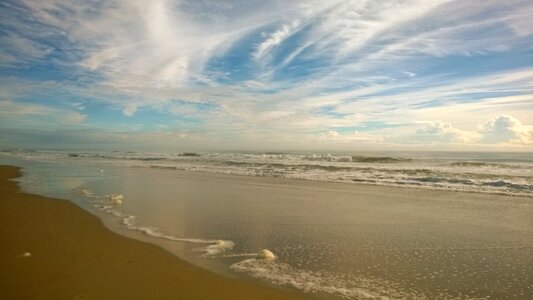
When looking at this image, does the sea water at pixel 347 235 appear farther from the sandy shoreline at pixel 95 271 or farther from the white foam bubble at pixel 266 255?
the sandy shoreline at pixel 95 271

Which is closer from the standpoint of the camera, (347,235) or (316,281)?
(316,281)

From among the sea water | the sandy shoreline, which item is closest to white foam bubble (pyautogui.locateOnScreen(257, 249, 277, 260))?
the sea water

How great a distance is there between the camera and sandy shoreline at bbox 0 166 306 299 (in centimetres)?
504

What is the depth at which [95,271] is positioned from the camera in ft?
19.1

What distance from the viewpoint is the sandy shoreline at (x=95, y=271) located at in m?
5.04

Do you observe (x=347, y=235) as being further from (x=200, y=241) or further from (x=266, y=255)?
(x=200, y=241)

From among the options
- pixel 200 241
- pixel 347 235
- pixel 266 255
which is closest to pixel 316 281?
pixel 266 255

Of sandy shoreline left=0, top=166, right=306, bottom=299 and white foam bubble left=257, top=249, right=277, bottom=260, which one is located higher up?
white foam bubble left=257, top=249, right=277, bottom=260

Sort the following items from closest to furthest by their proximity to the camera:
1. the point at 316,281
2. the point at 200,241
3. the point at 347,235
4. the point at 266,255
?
the point at 316,281, the point at 266,255, the point at 200,241, the point at 347,235

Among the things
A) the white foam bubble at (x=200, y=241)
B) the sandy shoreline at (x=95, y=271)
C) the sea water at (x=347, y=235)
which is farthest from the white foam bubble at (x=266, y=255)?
the sandy shoreline at (x=95, y=271)

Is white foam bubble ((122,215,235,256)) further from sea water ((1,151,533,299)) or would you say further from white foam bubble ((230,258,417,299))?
white foam bubble ((230,258,417,299))

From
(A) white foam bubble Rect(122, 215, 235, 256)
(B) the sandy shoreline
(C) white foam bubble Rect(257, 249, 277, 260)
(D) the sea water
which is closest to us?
(B) the sandy shoreline

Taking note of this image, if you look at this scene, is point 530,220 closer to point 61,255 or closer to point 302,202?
point 302,202

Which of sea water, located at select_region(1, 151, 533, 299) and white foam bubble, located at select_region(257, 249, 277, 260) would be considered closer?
sea water, located at select_region(1, 151, 533, 299)
